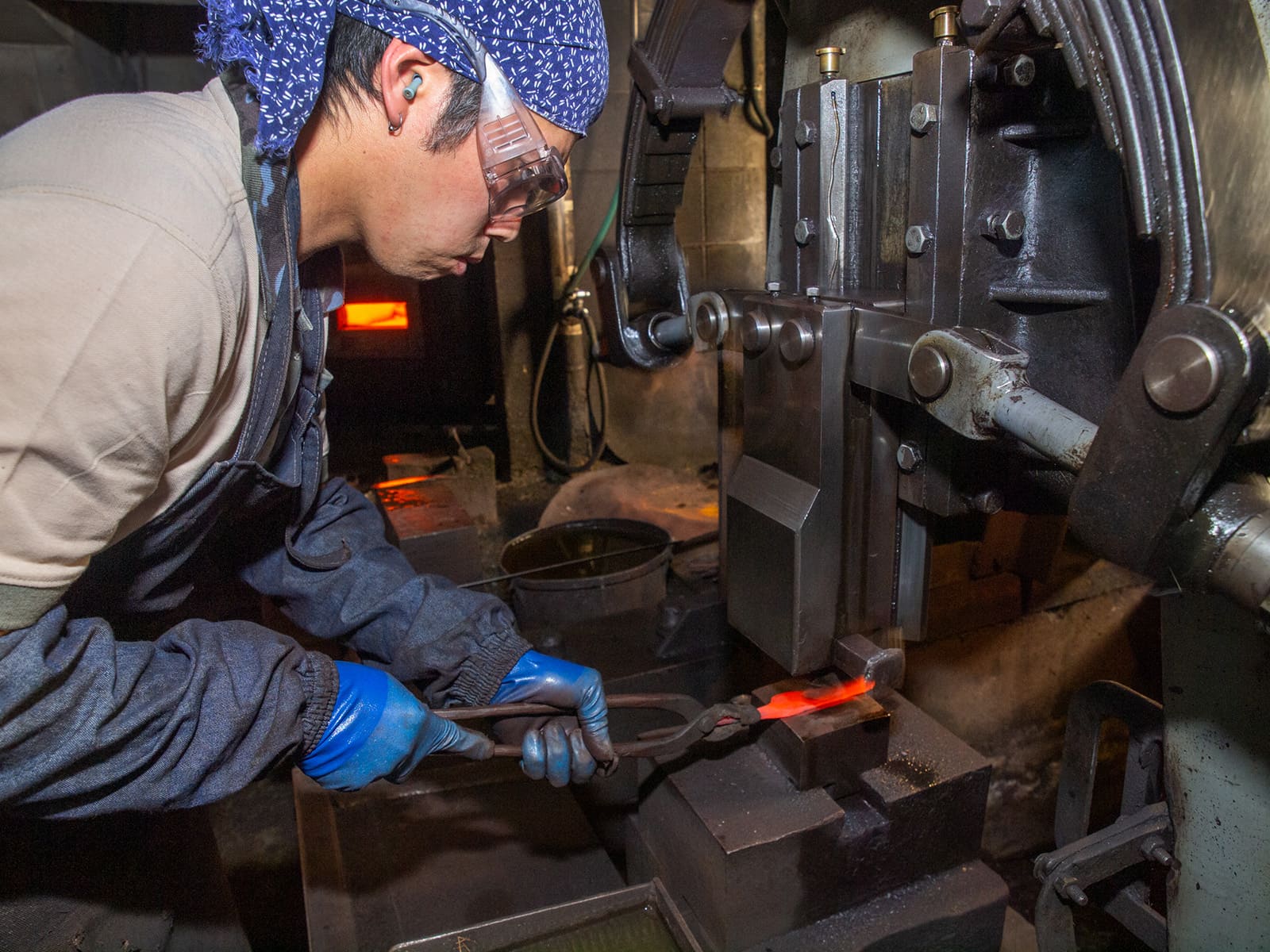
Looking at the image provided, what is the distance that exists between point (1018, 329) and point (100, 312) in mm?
1107

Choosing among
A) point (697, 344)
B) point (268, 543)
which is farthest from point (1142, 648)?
point (268, 543)

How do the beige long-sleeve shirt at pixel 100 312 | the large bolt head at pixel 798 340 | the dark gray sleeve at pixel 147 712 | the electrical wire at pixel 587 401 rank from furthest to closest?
the electrical wire at pixel 587 401 < the large bolt head at pixel 798 340 < the dark gray sleeve at pixel 147 712 < the beige long-sleeve shirt at pixel 100 312

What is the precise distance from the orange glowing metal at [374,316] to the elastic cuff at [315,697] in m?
4.83

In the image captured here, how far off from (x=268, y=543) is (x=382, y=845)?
73cm

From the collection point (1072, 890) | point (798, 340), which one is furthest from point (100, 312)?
point (1072, 890)

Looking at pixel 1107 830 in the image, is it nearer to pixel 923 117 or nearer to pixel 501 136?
pixel 923 117

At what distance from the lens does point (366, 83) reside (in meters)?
1.11

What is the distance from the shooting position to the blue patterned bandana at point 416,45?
1.04 m

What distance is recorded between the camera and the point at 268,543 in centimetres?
169

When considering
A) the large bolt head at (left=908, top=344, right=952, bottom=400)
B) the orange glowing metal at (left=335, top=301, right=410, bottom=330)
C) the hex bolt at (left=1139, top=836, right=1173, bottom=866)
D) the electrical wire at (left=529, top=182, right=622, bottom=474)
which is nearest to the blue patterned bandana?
the large bolt head at (left=908, top=344, right=952, bottom=400)

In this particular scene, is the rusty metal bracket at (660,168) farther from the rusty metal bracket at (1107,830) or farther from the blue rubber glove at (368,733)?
the rusty metal bracket at (1107,830)

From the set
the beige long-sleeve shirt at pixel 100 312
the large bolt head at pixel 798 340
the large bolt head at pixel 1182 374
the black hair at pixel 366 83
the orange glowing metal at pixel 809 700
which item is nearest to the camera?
the large bolt head at pixel 1182 374

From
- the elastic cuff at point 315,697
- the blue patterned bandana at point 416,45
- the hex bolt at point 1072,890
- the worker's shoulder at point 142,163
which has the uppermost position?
the blue patterned bandana at point 416,45

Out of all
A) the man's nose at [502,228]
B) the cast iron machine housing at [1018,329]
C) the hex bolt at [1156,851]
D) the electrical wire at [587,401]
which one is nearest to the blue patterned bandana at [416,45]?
the man's nose at [502,228]
